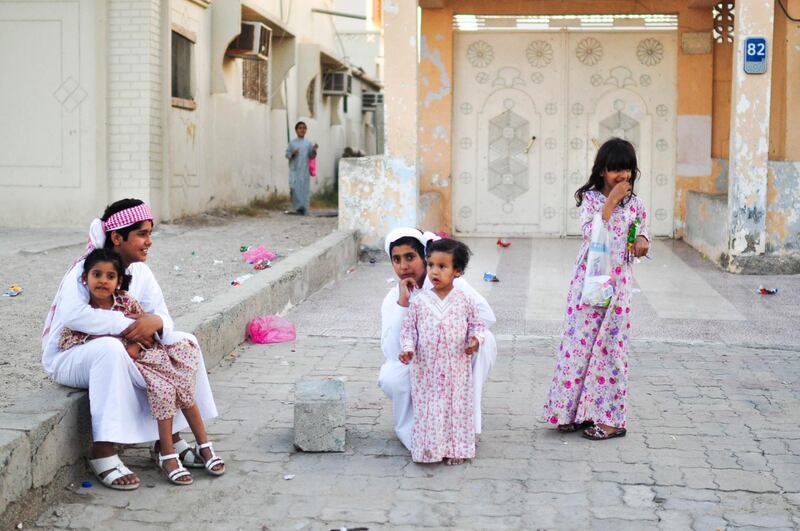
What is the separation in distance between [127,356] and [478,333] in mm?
1529

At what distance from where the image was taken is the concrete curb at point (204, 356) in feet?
12.8

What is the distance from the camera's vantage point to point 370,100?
34312 mm

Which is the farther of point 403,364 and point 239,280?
point 239,280

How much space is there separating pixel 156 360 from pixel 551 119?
1014 cm

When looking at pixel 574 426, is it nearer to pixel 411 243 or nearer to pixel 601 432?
pixel 601 432

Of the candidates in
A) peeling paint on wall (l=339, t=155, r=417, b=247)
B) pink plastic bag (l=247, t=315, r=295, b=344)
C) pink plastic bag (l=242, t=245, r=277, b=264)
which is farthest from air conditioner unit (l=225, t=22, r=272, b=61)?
pink plastic bag (l=247, t=315, r=295, b=344)

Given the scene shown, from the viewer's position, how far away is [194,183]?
16.0 m

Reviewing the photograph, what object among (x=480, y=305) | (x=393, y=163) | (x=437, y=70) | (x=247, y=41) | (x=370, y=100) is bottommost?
(x=480, y=305)

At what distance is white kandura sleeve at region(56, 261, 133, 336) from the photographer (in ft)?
14.4

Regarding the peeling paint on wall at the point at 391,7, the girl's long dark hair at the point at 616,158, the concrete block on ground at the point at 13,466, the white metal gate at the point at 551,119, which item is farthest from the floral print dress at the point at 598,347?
the white metal gate at the point at 551,119

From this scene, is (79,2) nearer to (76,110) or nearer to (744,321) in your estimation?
(76,110)

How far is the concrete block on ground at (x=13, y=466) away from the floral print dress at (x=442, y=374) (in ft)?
5.38

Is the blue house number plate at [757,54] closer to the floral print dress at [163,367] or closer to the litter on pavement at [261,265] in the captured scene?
the litter on pavement at [261,265]

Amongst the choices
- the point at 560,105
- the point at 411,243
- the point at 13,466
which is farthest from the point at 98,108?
the point at 13,466
